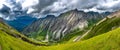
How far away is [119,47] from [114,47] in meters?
5.09

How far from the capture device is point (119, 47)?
7466 inches

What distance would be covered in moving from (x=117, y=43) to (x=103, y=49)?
1160 cm

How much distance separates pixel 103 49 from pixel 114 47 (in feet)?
29.7

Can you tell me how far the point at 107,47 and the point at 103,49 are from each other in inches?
137

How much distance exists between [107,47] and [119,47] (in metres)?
11.7

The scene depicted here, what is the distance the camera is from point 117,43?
19762 centimetres

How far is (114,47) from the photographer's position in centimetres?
19388

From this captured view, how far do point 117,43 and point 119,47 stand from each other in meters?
8.35

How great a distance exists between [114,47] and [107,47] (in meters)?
6.64

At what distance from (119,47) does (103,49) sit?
13834 mm

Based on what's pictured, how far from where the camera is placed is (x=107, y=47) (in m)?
199
